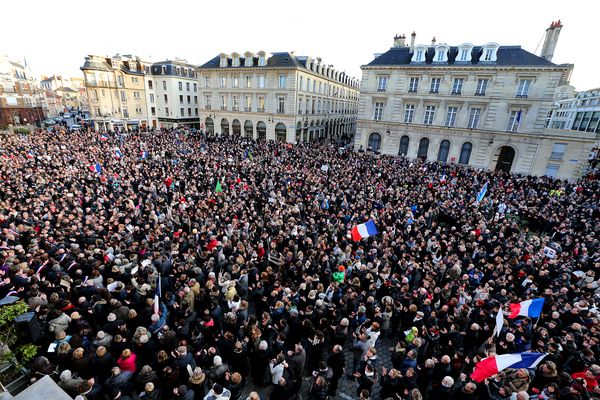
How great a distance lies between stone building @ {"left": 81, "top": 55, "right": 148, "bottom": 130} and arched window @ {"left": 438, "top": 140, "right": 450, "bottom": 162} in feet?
158

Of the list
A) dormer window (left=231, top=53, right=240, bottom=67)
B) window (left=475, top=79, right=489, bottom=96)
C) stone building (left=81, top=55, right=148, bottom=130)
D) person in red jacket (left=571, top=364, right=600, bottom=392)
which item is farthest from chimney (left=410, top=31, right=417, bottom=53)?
stone building (left=81, top=55, right=148, bottom=130)

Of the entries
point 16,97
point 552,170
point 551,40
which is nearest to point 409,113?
point 551,40

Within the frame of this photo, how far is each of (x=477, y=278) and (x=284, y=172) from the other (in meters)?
14.8

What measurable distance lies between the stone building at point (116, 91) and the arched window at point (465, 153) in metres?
50.4

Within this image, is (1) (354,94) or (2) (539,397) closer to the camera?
(2) (539,397)

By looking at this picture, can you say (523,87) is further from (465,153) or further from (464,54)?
(465,153)

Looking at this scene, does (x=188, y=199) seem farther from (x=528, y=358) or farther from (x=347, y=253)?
(x=528, y=358)

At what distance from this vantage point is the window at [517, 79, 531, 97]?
88.8 feet

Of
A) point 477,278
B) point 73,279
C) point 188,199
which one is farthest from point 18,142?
point 477,278

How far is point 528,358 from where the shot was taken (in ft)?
17.8

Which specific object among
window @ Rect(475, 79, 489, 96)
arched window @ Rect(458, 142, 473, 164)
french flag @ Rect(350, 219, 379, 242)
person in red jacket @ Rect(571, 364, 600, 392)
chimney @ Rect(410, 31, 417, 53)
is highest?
chimney @ Rect(410, 31, 417, 53)

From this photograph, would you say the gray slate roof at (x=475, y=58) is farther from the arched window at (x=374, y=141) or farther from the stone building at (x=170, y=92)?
the stone building at (x=170, y=92)

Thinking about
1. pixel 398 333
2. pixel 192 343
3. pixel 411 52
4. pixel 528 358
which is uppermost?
pixel 411 52

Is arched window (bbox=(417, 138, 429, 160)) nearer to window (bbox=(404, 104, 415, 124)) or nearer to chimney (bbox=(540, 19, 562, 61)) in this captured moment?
window (bbox=(404, 104, 415, 124))
